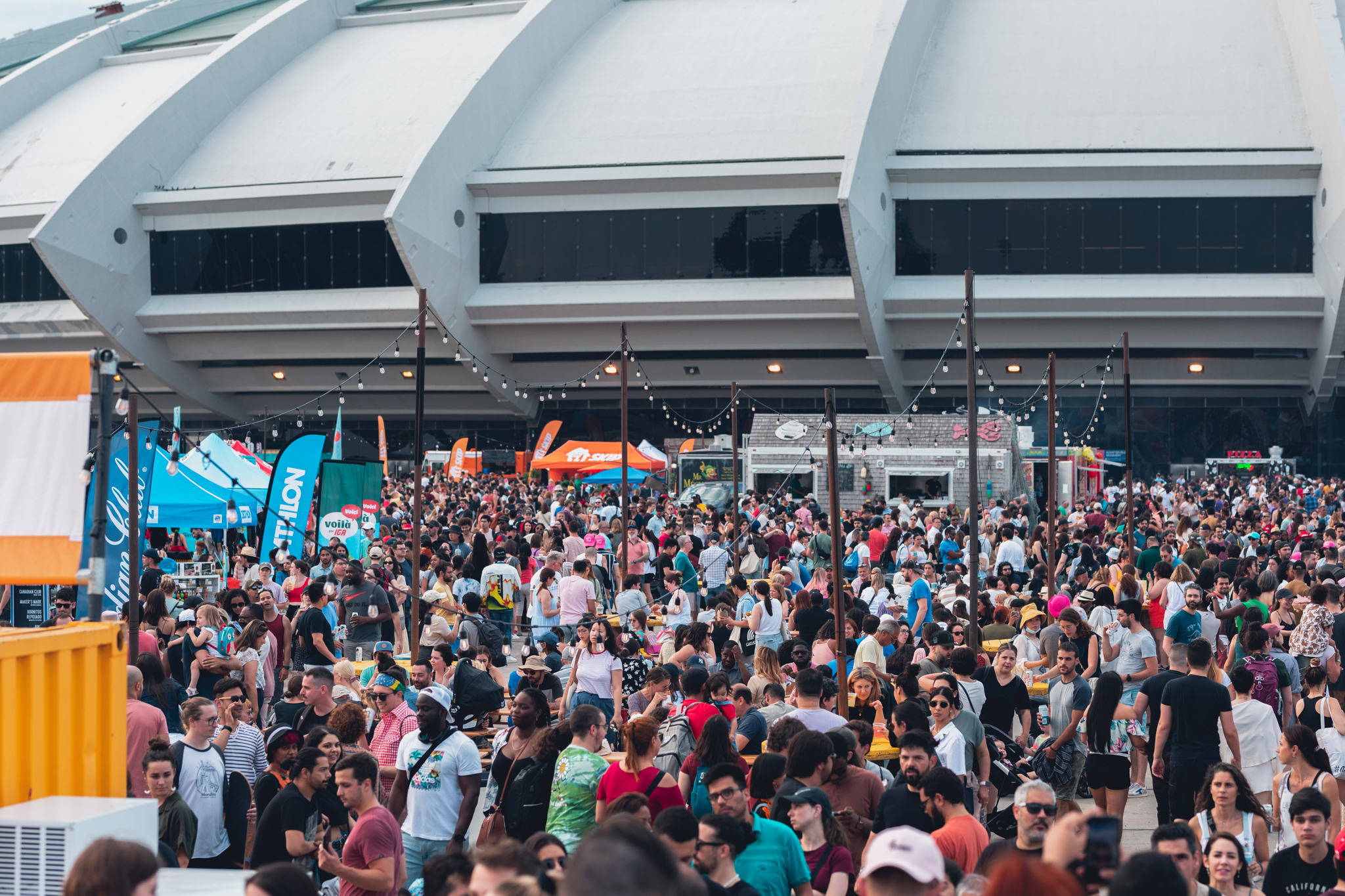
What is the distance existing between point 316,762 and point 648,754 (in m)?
1.69

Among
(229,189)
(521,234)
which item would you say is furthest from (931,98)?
(229,189)

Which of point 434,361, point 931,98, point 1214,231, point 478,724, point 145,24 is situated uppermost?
point 145,24

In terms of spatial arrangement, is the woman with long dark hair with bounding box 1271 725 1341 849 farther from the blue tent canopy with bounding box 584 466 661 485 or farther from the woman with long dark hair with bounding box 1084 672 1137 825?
the blue tent canopy with bounding box 584 466 661 485

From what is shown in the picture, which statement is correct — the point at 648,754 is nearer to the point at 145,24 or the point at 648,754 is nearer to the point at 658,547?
the point at 658,547

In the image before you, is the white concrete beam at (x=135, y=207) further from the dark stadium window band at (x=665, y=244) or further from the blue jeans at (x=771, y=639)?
the blue jeans at (x=771, y=639)

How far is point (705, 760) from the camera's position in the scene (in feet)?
22.4

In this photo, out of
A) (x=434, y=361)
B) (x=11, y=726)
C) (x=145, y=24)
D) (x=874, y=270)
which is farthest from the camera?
(x=145, y=24)

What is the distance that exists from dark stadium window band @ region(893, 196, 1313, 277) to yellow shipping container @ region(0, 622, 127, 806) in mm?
33794

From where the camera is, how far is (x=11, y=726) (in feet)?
15.6

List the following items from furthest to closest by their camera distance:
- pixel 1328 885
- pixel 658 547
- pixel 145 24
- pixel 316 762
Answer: pixel 145 24, pixel 658 547, pixel 316 762, pixel 1328 885

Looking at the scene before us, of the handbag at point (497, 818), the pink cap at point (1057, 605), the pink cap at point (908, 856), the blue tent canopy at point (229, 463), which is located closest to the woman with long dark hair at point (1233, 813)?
the pink cap at point (908, 856)

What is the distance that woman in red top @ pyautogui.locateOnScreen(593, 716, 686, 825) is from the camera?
6.34m

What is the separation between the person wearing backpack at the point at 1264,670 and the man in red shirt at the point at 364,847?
6500 millimetres

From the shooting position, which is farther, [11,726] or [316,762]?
Answer: [316,762]
